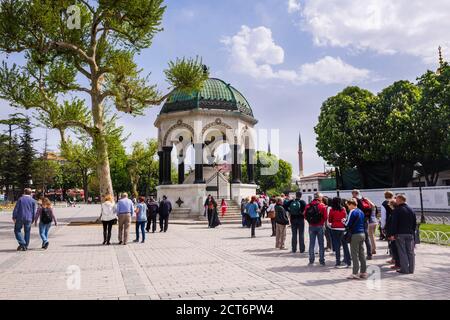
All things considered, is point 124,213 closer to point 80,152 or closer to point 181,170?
point 80,152

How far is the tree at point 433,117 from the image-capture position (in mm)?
30078

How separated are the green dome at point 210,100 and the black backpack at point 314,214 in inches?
761

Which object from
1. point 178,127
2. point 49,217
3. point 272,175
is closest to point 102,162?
point 178,127

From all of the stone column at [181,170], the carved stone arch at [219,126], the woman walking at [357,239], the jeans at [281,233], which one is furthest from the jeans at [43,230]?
the stone column at [181,170]

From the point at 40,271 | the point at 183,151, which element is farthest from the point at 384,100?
the point at 40,271

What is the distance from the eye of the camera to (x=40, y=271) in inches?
320

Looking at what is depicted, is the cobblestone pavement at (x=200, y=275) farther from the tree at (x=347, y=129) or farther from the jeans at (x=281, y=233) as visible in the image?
the tree at (x=347, y=129)

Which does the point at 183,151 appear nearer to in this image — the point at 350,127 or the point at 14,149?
the point at 350,127

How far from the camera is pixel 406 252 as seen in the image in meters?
7.80

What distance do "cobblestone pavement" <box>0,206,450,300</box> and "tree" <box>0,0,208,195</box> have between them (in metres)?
10.3

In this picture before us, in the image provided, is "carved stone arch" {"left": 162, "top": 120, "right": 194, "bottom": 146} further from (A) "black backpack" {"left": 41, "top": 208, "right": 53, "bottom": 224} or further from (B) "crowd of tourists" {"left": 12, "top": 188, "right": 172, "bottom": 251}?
(A) "black backpack" {"left": 41, "top": 208, "right": 53, "bottom": 224}

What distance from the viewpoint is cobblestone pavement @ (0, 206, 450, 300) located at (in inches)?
239

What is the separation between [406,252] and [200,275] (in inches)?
172
